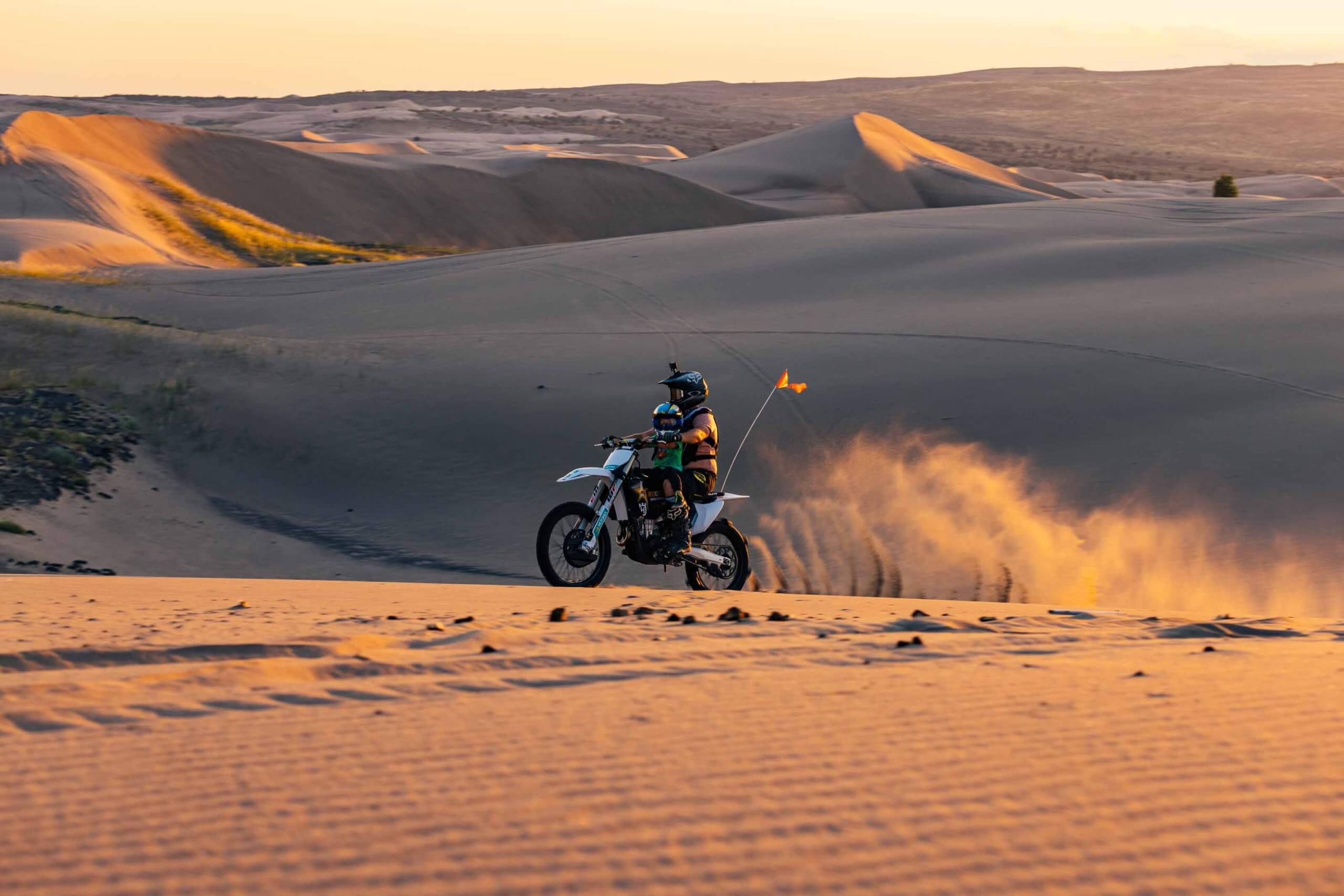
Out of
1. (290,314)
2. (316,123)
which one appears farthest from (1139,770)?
(316,123)

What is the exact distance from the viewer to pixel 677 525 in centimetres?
954

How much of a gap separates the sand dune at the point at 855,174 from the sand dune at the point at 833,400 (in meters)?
25.5

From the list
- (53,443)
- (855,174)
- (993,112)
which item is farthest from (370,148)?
(993,112)

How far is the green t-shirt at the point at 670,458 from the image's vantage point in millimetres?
9609

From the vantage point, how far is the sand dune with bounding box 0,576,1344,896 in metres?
3.55

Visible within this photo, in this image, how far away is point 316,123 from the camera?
116m

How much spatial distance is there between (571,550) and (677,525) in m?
0.78

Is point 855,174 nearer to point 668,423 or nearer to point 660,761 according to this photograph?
point 668,423

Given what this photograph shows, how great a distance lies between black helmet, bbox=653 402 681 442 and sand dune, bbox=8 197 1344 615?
8.76 feet

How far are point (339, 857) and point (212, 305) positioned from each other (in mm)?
22126

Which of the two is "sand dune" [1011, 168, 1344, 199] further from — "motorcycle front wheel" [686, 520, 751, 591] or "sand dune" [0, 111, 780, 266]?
"motorcycle front wheel" [686, 520, 751, 591]

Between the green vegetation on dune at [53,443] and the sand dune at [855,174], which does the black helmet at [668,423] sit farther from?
the sand dune at [855,174]

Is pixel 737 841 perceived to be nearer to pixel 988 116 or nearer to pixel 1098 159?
pixel 1098 159

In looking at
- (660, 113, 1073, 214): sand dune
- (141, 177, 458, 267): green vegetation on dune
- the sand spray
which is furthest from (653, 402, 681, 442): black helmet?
(660, 113, 1073, 214): sand dune
